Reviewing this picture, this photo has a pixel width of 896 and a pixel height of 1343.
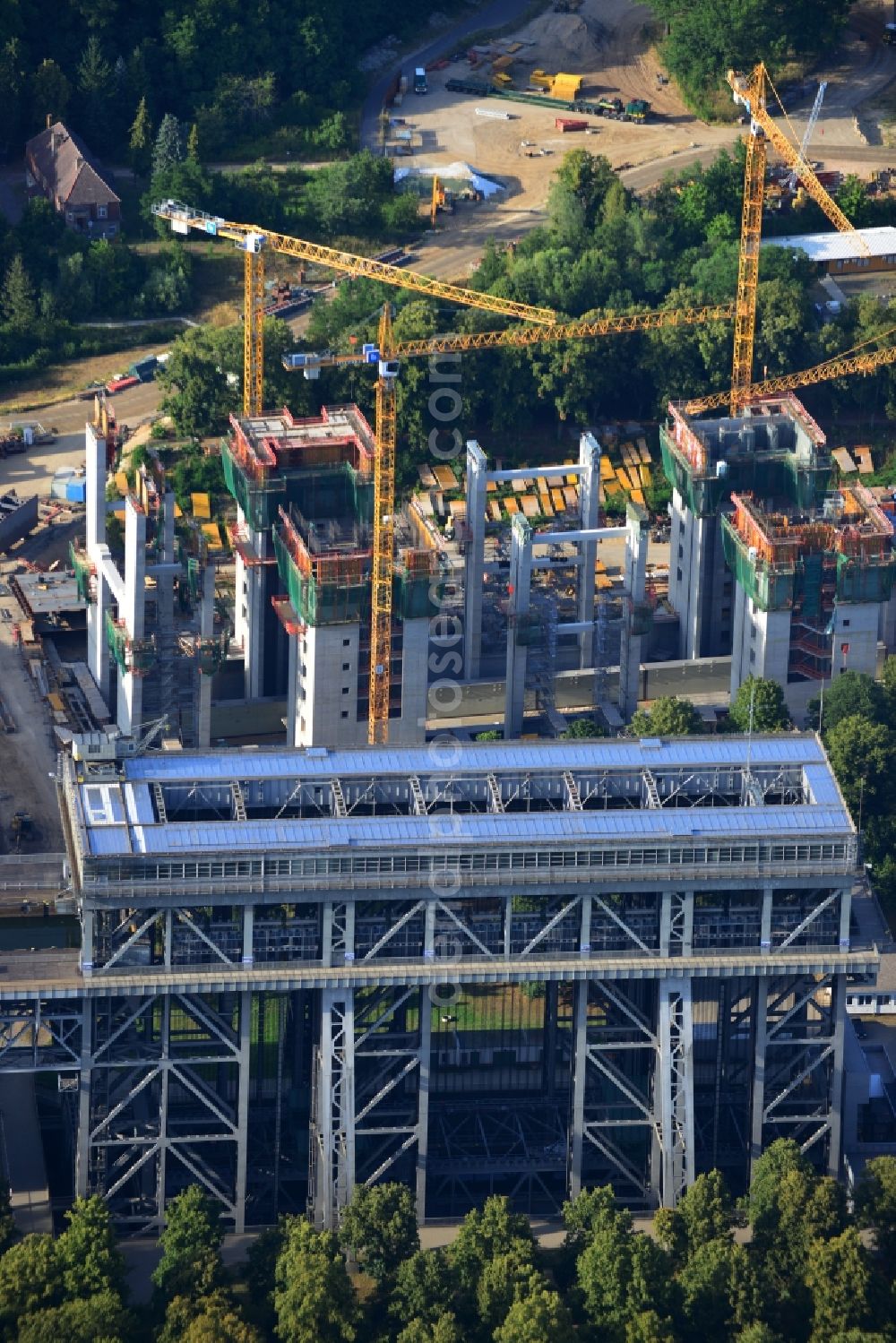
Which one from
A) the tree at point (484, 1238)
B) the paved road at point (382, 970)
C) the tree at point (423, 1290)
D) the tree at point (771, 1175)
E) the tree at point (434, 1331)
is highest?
the paved road at point (382, 970)

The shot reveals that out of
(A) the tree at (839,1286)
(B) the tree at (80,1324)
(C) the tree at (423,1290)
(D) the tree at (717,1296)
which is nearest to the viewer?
(B) the tree at (80,1324)

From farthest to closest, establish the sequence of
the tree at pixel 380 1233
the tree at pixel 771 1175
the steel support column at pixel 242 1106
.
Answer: the steel support column at pixel 242 1106 < the tree at pixel 771 1175 < the tree at pixel 380 1233

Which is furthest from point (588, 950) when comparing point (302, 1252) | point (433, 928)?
point (302, 1252)

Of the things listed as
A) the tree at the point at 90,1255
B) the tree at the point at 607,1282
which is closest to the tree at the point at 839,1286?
the tree at the point at 607,1282

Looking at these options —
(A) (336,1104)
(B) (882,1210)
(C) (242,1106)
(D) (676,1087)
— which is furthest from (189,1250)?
(B) (882,1210)

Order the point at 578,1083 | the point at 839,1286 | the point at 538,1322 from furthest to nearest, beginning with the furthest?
the point at 578,1083 < the point at 839,1286 < the point at 538,1322

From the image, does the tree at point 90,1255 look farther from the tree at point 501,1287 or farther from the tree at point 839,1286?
the tree at point 839,1286

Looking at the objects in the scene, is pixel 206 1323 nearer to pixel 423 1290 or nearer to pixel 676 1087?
pixel 423 1290

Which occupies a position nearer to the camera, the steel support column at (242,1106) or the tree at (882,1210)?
the tree at (882,1210)
